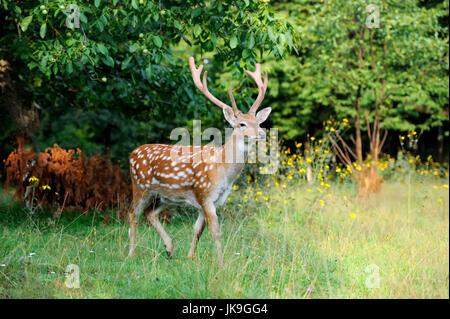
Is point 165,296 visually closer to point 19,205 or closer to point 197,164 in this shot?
point 197,164

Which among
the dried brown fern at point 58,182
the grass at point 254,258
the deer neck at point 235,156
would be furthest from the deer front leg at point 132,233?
the dried brown fern at point 58,182

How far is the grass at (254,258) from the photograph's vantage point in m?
3.97

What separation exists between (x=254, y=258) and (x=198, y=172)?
1001 mm

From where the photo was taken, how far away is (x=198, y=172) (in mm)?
4887

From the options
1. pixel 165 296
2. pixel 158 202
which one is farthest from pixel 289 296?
pixel 158 202

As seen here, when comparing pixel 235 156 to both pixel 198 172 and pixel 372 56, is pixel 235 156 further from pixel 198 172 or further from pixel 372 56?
pixel 372 56

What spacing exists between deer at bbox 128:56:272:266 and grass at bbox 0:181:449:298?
1.11ft

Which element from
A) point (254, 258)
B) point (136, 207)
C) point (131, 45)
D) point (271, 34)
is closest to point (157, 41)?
point (131, 45)

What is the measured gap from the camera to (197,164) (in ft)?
16.2

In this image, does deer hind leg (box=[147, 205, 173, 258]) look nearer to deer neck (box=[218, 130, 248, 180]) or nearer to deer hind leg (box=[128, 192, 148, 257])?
deer hind leg (box=[128, 192, 148, 257])

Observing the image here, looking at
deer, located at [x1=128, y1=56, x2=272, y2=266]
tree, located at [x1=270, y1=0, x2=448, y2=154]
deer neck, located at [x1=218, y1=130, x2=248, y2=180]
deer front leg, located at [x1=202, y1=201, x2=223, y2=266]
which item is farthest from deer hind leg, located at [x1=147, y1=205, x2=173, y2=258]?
tree, located at [x1=270, y1=0, x2=448, y2=154]

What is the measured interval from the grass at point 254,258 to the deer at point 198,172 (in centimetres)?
34

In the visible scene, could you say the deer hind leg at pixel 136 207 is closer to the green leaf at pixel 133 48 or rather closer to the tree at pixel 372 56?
the green leaf at pixel 133 48
